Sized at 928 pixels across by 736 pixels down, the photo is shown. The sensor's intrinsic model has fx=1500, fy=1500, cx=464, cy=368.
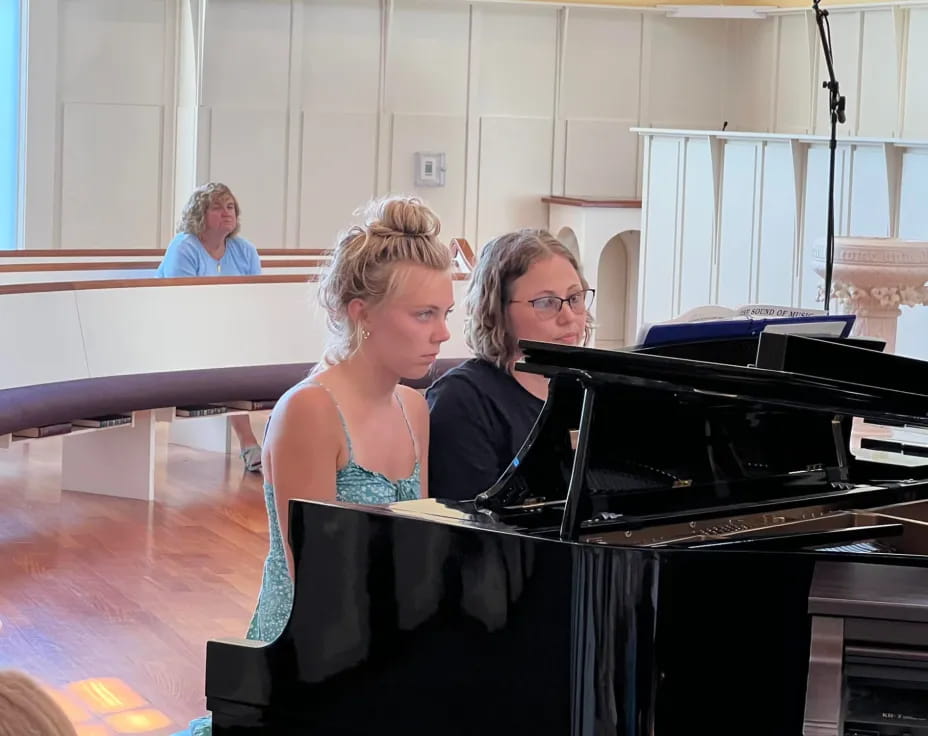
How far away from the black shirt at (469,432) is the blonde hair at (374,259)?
27 cm

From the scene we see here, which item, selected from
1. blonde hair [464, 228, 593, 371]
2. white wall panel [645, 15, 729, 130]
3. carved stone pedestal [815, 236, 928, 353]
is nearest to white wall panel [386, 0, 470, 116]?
white wall panel [645, 15, 729, 130]

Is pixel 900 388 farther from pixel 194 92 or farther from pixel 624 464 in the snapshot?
pixel 194 92

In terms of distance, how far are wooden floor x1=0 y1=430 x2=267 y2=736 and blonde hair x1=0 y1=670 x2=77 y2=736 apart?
1929 mm

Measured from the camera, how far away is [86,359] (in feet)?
19.4

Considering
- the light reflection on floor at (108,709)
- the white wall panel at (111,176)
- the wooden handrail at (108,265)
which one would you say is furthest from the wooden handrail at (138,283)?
the white wall panel at (111,176)

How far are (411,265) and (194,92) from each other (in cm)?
823

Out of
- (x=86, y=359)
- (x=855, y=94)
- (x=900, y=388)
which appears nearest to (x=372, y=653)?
(x=900, y=388)

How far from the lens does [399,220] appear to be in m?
2.59

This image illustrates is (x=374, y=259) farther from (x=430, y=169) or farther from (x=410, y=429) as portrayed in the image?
(x=430, y=169)

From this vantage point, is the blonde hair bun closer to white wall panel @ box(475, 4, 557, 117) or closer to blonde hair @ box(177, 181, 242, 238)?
blonde hair @ box(177, 181, 242, 238)

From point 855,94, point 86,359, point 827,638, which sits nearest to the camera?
point 827,638

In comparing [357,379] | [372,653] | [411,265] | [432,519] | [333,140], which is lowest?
[372,653]

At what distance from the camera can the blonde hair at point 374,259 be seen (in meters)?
2.54

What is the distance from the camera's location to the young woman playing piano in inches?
97.8
